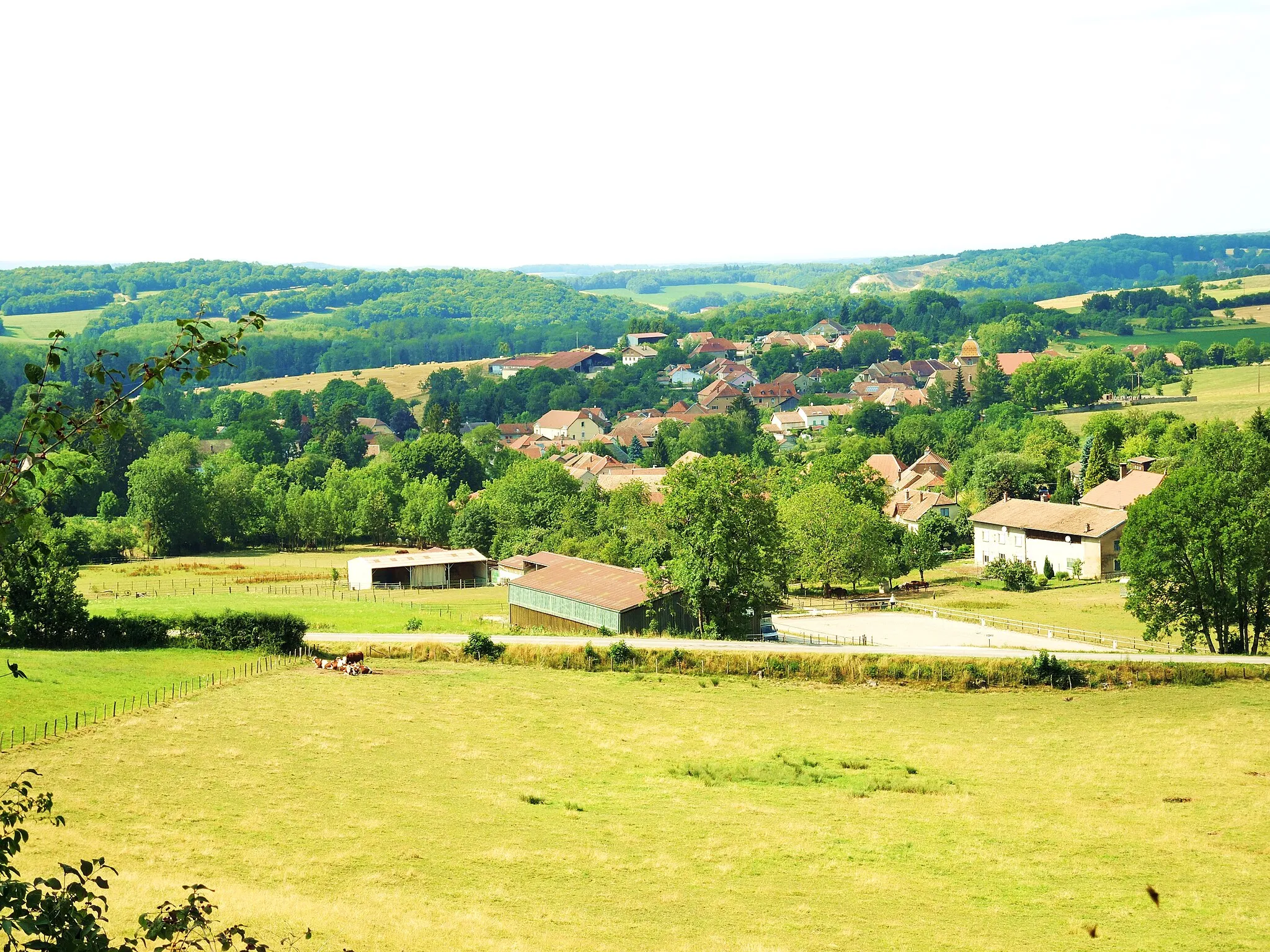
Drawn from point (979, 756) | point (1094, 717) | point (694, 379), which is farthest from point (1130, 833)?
point (694, 379)

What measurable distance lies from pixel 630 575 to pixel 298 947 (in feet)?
107

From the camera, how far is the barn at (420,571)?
6344 cm

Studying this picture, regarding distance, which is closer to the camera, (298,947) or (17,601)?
(298,947)

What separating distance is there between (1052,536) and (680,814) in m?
48.9

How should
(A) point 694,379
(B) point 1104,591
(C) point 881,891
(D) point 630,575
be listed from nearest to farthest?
(C) point 881,891
(D) point 630,575
(B) point 1104,591
(A) point 694,379

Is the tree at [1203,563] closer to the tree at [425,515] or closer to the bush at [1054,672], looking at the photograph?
the bush at [1054,672]

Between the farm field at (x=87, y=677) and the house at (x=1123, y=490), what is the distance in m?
51.3

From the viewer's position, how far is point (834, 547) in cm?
6253

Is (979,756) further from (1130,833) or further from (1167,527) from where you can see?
(1167,527)

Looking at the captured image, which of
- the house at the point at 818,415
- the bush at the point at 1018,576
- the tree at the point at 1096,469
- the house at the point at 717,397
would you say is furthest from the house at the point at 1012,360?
the bush at the point at 1018,576

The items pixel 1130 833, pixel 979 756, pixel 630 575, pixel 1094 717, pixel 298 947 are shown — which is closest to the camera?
pixel 298 947

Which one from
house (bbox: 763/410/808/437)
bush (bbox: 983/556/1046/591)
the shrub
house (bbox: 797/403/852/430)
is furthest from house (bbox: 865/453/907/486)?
the shrub

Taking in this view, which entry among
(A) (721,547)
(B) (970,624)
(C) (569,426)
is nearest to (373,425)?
(C) (569,426)

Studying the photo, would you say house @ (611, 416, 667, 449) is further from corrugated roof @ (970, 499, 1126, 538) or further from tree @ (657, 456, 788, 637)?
tree @ (657, 456, 788, 637)
